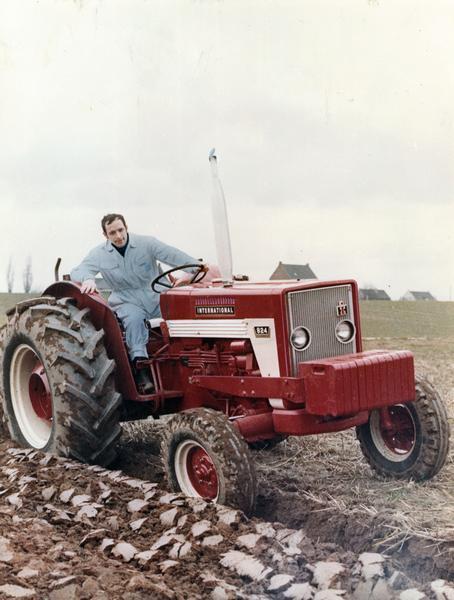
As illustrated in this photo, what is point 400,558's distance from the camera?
3900mm

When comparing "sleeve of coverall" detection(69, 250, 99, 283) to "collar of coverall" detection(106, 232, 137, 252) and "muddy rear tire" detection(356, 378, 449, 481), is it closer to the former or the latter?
"collar of coverall" detection(106, 232, 137, 252)

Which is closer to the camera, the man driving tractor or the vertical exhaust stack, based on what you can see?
the vertical exhaust stack

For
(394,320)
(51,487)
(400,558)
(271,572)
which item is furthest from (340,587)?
(394,320)

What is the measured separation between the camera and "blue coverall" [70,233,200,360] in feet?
18.4

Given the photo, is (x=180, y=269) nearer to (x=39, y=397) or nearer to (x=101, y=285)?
(x=101, y=285)

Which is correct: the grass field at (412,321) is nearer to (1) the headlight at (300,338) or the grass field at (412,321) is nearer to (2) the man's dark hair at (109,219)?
(2) the man's dark hair at (109,219)

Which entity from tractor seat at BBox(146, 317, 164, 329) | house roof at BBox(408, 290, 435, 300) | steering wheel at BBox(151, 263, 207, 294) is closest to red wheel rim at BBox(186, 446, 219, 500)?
tractor seat at BBox(146, 317, 164, 329)

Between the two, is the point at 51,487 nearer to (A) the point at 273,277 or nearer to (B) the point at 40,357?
(B) the point at 40,357

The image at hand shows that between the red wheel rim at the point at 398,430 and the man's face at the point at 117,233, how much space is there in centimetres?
202

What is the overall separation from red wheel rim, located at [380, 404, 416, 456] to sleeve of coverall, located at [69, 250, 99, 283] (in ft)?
6.87

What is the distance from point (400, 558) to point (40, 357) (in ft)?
8.76

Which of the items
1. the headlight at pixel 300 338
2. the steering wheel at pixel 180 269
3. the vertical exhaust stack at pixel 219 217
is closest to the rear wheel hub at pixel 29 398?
the steering wheel at pixel 180 269

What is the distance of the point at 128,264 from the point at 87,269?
0.28 meters

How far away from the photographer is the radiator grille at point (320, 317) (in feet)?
15.6
